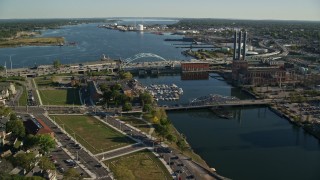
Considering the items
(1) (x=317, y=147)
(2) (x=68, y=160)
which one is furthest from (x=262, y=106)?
(2) (x=68, y=160)

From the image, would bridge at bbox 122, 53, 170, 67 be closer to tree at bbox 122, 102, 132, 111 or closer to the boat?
the boat

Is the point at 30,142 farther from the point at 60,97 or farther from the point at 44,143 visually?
the point at 60,97

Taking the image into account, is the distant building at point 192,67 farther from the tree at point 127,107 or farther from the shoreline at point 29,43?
the shoreline at point 29,43

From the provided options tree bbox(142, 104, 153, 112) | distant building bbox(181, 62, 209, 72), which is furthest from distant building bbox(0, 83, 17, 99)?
distant building bbox(181, 62, 209, 72)

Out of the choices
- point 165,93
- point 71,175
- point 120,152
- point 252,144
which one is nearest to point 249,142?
point 252,144

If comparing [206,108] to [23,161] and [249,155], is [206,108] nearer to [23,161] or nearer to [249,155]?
[249,155]

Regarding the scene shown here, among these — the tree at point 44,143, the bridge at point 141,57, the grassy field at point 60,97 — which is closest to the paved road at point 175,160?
the tree at point 44,143
